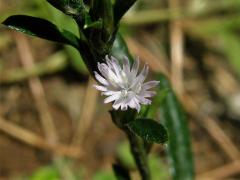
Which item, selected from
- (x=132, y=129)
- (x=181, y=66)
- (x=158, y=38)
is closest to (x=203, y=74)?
(x=181, y=66)

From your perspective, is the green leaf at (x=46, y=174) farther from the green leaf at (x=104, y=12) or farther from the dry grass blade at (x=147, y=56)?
the green leaf at (x=104, y=12)

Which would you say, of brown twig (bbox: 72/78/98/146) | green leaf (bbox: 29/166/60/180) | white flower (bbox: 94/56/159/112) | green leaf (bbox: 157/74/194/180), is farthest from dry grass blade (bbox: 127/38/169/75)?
white flower (bbox: 94/56/159/112)

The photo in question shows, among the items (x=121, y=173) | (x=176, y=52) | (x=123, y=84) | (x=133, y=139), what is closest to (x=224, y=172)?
(x=176, y=52)

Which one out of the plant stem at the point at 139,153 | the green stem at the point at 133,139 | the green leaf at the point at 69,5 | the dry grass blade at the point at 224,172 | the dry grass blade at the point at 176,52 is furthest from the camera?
the dry grass blade at the point at 176,52

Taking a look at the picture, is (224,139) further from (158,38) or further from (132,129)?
(132,129)

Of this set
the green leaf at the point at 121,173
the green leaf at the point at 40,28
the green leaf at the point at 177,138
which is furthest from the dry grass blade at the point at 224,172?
the green leaf at the point at 40,28

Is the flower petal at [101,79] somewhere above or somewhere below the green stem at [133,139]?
above

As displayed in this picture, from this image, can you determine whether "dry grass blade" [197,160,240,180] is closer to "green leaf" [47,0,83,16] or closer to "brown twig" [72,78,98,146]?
"brown twig" [72,78,98,146]
